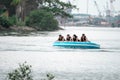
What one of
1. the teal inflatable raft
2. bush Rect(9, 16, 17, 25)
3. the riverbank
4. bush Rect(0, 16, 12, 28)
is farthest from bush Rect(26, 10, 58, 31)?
the teal inflatable raft

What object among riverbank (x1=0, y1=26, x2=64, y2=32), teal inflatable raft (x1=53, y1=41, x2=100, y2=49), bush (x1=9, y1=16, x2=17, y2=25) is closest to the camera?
teal inflatable raft (x1=53, y1=41, x2=100, y2=49)

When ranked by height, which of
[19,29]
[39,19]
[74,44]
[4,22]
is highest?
[39,19]

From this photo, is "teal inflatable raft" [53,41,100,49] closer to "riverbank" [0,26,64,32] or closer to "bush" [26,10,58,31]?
"riverbank" [0,26,64,32]

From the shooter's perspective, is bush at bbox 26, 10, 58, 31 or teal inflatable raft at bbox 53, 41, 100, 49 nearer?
teal inflatable raft at bbox 53, 41, 100, 49

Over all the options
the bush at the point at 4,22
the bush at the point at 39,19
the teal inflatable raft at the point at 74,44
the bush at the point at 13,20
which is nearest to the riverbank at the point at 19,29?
the bush at the point at 4,22

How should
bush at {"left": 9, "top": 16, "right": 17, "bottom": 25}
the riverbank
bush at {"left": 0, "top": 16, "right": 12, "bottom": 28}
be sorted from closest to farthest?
bush at {"left": 0, "top": 16, "right": 12, "bottom": 28} → the riverbank → bush at {"left": 9, "top": 16, "right": 17, "bottom": 25}

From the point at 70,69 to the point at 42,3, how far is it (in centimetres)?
12371

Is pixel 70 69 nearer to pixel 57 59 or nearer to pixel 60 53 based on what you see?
pixel 57 59

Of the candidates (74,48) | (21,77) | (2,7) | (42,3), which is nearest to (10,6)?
(2,7)

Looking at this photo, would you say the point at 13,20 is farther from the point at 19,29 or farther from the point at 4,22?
the point at 4,22

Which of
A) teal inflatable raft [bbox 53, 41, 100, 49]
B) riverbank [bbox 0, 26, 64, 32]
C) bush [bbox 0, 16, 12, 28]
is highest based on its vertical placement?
bush [bbox 0, 16, 12, 28]

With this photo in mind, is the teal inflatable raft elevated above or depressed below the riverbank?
above

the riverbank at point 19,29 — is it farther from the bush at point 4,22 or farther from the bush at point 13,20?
the bush at point 13,20

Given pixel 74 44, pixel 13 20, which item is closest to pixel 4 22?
pixel 13 20
